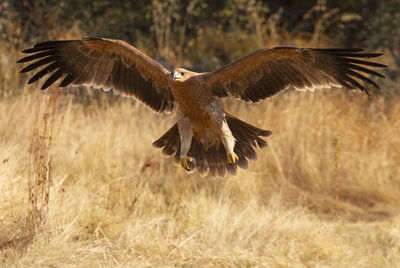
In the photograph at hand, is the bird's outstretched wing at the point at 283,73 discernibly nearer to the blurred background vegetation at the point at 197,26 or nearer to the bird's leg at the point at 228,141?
the bird's leg at the point at 228,141

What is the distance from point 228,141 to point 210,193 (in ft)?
5.09

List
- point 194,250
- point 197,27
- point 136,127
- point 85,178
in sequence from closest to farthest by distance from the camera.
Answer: point 194,250
point 85,178
point 136,127
point 197,27

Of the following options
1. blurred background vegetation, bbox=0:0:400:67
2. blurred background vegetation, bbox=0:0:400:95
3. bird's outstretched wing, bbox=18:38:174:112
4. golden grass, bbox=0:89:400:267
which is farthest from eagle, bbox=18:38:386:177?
blurred background vegetation, bbox=0:0:400:67

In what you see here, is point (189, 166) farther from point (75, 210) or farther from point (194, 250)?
point (75, 210)

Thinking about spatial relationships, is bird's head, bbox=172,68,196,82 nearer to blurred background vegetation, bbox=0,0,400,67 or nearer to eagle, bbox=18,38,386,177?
eagle, bbox=18,38,386,177

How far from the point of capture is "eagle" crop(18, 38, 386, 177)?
517 centimetres

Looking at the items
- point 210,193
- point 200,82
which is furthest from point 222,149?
point 210,193

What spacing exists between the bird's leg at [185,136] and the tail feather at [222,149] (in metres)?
0.27

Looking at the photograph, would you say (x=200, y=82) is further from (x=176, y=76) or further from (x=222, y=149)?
(x=222, y=149)

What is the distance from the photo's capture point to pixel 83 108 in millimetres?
8664

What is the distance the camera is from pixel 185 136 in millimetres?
5492

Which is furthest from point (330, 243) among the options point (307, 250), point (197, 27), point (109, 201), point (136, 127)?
point (197, 27)

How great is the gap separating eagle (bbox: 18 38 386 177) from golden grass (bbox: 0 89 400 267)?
0.49 metres

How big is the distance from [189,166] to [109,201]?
929mm
